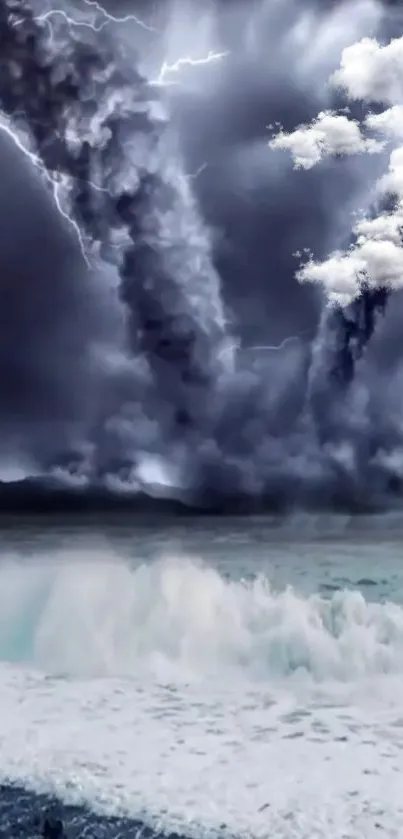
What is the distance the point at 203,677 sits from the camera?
7.13 feet

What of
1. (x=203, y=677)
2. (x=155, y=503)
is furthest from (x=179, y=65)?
(x=203, y=677)

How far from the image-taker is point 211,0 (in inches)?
98.2

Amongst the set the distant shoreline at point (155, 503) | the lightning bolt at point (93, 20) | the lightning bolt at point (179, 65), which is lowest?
the distant shoreline at point (155, 503)

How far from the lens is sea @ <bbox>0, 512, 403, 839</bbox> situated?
1.80 metres

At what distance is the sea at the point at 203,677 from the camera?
1.80 meters

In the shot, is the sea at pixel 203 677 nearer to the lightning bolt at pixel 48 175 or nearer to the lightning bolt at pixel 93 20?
the lightning bolt at pixel 48 175

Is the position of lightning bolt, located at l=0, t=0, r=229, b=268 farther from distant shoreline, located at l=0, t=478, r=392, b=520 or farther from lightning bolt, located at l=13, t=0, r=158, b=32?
distant shoreline, located at l=0, t=478, r=392, b=520

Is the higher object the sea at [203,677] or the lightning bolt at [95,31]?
the lightning bolt at [95,31]

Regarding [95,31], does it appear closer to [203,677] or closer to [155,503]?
[155,503]

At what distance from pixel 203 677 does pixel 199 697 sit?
61 mm

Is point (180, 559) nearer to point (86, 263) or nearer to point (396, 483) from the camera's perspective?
point (396, 483)

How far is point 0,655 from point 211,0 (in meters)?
2.15

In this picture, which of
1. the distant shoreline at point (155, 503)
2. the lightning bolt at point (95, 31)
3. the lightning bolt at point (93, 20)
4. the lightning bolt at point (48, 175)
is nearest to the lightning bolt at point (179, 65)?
the lightning bolt at point (95, 31)

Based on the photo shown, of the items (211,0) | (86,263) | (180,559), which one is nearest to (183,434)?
(180,559)
